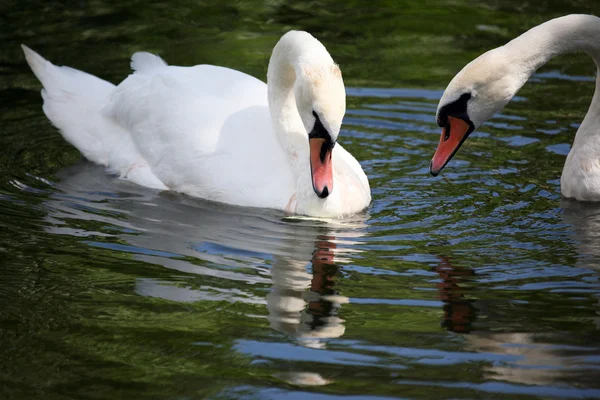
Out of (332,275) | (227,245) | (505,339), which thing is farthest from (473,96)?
(505,339)

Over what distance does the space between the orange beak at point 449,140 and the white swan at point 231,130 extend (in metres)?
0.63

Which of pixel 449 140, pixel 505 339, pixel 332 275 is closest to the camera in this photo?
pixel 505 339

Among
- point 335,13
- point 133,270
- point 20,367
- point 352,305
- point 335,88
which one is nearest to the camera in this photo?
point 20,367

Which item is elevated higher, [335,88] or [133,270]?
[335,88]

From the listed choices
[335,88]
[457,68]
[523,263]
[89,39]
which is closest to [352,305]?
[523,263]

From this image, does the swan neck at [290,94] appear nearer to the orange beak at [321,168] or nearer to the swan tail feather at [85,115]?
the orange beak at [321,168]

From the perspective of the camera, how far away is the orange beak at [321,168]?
786cm

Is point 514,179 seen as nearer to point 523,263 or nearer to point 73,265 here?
point 523,263

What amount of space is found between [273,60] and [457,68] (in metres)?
4.28

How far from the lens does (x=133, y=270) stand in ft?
23.0

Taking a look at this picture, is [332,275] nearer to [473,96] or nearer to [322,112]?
[322,112]

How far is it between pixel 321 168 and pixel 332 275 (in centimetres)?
121

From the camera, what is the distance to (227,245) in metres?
7.52

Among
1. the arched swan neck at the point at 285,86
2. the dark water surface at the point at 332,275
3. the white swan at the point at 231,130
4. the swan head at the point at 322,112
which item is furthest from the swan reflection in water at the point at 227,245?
the arched swan neck at the point at 285,86
